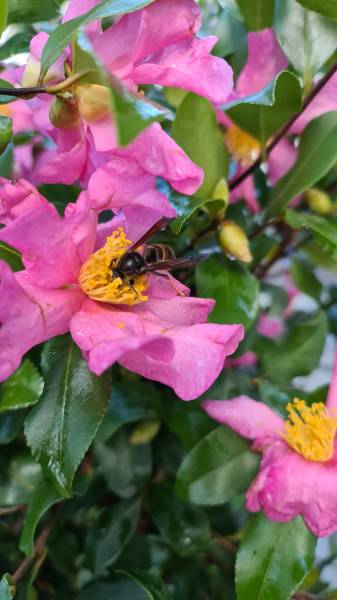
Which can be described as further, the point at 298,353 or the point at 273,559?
the point at 298,353

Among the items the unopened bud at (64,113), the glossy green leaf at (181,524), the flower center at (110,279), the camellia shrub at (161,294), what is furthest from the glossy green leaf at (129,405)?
the unopened bud at (64,113)

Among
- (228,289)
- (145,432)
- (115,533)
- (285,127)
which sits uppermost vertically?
(285,127)

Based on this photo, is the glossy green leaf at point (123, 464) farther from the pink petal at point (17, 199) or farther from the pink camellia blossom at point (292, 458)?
the pink petal at point (17, 199)

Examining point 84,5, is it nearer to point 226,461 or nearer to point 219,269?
point 219,269

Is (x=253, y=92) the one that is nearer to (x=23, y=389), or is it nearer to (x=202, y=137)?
(x=202, y=137)

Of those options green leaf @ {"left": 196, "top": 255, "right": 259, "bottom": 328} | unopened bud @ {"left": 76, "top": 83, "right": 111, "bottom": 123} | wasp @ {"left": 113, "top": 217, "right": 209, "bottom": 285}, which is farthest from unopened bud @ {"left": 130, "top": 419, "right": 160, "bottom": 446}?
unopened bud @ {"left": 76, "top": 83, "right": 111, "bottom": 123}

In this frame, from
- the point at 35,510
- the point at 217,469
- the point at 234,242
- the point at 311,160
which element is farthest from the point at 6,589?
the point at 311,160
